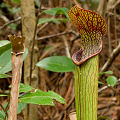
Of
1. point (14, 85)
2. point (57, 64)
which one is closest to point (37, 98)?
point (14, 85)

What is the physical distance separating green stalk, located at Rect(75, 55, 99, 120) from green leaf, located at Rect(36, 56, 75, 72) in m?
0.29

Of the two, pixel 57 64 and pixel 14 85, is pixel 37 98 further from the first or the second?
pixel 57 64

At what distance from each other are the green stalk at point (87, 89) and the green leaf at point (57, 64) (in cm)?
29

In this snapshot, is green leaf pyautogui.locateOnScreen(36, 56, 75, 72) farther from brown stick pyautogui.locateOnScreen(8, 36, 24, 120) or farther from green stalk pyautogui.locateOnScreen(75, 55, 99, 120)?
brown stick pyautogui.locateOnScreen(8, 36, 24, 120)

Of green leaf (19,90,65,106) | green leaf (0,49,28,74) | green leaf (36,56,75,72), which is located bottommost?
green leaf (19,90,65,106)

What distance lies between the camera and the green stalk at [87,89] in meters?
0.76

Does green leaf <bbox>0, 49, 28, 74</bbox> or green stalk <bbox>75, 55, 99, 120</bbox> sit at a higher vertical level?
green leaf <bbox>0, 49, 28, 74</bbox>

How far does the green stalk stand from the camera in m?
0.76

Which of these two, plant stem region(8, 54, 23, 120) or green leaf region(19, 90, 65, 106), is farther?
green leaf region(19, 90, 65, 106)

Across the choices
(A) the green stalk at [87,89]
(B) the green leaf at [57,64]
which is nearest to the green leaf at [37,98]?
(A) the green stalk at [87,89]

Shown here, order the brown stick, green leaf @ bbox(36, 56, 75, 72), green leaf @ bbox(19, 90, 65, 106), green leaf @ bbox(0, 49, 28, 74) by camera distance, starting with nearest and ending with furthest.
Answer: the brown stick, green leaf @ bbox(19, 90, 65, 106), green leaf @ bbox(0, 49, 28, 74), green leaf @ bbox(36, 56, 75, 72)

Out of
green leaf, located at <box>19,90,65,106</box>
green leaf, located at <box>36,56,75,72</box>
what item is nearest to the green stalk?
green leaf, located at <box>19,90,65,106</box>

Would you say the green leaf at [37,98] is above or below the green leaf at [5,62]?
below

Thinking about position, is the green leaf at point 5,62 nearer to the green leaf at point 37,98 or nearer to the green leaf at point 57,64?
the green leaf at point 37,98
